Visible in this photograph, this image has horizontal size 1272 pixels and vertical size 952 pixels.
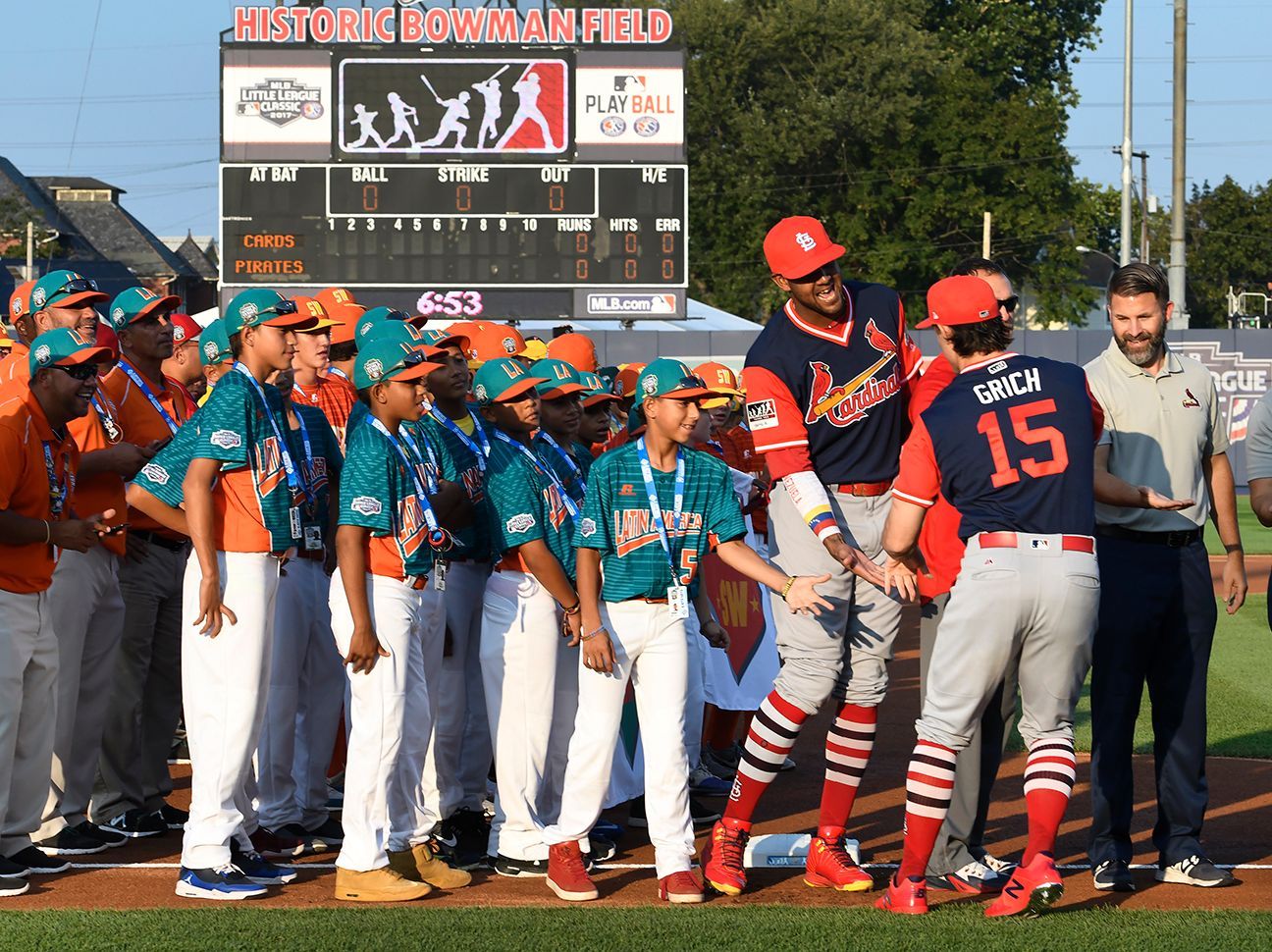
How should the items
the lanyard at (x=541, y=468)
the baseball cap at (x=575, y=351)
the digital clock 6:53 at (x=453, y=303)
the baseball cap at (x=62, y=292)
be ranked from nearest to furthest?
1. the lanyard at (x=541, y=468)
2. the baseball cap at (x=62, y=292)
3. the baseball cap at (x=575, y=351)
4. the digital clock 6:53 at (x=453, y=303)

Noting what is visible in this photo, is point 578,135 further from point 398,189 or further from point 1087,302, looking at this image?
point 1087,302

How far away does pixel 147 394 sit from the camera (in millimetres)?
7594

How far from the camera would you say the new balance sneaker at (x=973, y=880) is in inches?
249

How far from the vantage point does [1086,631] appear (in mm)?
5785

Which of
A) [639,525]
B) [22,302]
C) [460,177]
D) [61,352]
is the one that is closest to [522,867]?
[639,525]

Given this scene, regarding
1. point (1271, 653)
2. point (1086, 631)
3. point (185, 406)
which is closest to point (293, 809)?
point (185, 406)

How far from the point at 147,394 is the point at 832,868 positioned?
3777 mm

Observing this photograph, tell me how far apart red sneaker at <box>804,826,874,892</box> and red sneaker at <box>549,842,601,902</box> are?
879 mm

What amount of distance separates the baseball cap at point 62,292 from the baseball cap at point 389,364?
1.86 meters

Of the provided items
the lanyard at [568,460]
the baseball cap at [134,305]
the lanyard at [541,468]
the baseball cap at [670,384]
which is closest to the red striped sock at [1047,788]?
the baseball cap at [670,384]

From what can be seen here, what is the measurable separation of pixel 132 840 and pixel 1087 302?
51.9 metres

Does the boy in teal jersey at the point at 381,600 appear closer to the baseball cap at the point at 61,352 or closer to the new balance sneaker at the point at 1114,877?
the baseball cap at the point at 61,352

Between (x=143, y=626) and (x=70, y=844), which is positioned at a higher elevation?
(x=143, y=626)

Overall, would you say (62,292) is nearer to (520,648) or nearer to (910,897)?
(520,648)
